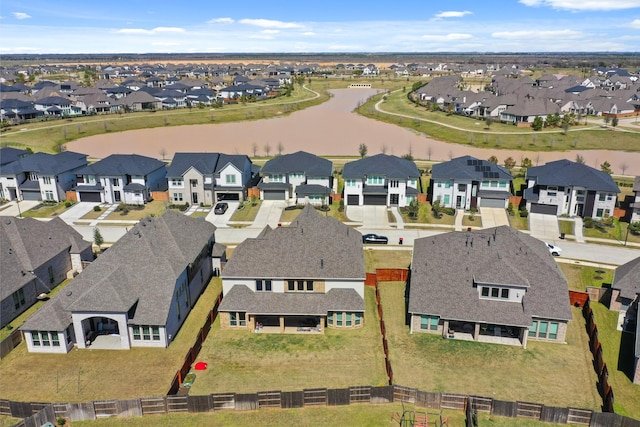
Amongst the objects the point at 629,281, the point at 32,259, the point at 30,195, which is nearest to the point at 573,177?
the point at 629,281

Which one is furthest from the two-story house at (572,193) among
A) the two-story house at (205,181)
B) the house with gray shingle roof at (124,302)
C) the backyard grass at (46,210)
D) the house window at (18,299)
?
the backyard grass at (46,210)

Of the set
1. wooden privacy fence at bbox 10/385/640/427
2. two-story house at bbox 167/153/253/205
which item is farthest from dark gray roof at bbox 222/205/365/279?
two-story house at bbox 167/153/253/205

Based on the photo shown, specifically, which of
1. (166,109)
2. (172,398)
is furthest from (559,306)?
(166,109)

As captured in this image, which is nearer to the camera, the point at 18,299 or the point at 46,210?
the point at 18,299

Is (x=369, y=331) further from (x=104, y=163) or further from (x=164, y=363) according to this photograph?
(x=104, y=163)

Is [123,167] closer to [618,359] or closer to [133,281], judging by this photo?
[133,281]

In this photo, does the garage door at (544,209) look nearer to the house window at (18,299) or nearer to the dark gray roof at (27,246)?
the dark gray roof at (27,246)
